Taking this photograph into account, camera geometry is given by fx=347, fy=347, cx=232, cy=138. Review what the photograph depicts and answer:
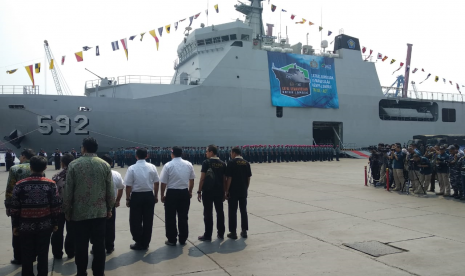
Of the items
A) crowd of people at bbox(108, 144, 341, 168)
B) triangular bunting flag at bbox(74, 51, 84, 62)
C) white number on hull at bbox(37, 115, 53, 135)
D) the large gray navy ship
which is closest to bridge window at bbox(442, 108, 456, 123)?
the large gray navy ship

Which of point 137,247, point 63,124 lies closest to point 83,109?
point 63,124

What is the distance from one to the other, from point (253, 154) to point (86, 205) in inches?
691

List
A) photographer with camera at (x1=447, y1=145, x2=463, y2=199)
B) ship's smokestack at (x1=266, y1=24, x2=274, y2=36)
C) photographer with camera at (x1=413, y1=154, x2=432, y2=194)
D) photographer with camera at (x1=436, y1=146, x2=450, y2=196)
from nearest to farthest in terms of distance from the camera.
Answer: photographer with camera at (x1=447, y1=145, x2=463, y2=199), photographer with camera at (x1=436, y1=146, x2=450, y2=196), photographer with camera at (x1=413, y1=154, x2=432, y2=194), ship's smokestack at (x1=266, y1=24, x2=274, y2=36)

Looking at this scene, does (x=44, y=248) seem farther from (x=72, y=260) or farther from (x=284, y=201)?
(x=284, y=201)

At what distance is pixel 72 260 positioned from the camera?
381 cm

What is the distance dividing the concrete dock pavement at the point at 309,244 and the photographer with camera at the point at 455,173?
54cm

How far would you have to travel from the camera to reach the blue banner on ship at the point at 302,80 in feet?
70.6

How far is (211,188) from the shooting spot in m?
4.48

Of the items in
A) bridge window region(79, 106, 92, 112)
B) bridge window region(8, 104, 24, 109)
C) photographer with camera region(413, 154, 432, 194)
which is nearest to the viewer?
photographer with camera region(413, 154, 432, 194)

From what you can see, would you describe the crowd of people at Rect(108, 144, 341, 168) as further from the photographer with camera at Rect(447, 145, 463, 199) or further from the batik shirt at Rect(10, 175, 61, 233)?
the batik shirt at Rect(10, 175, 61, 233)

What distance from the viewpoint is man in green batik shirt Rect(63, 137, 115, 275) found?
3.09 metres

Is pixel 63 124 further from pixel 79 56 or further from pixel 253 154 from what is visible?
pixel 253 154

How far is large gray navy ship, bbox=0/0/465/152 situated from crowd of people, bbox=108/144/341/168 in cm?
66

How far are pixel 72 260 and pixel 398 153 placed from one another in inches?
304
